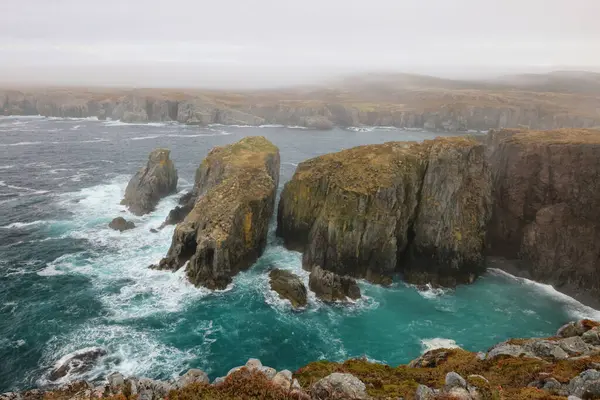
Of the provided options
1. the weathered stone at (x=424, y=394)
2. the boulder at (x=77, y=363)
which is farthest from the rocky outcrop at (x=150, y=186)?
the weathered stone at (x=424, y=394)

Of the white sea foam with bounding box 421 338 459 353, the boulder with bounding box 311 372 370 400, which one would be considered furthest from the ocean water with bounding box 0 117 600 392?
the boulder with bounding box 311 372 370 400

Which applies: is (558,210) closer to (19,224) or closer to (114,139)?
(19,224)

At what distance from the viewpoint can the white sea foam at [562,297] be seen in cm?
5091

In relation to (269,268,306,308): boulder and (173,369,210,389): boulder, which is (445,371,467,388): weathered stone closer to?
(173,369,210,389): boulder

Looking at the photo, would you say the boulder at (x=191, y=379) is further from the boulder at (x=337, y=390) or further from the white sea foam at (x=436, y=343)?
the white sea foam at (x=436, y=343)

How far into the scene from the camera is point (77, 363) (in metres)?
39.9

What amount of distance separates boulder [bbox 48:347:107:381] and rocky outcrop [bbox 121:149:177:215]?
4080cm

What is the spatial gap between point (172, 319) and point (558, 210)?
185ft

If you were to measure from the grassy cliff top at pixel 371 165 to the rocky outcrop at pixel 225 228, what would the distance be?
27.5 ft

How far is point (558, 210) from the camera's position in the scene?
58094mm

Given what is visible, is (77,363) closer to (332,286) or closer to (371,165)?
(332,286)

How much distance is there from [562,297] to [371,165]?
1290 inches

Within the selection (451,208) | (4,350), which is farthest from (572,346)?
(4,350)

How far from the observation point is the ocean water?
4284 centimetres
